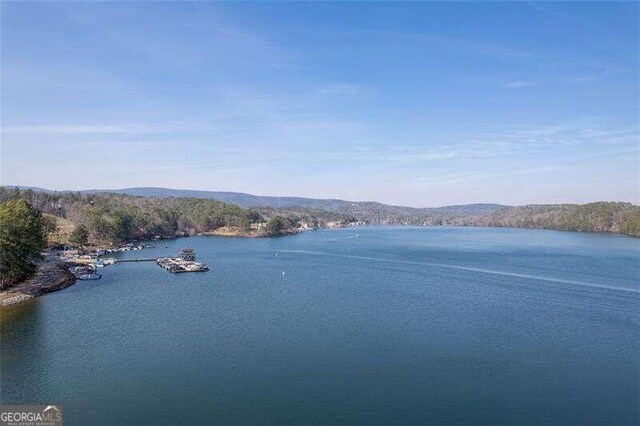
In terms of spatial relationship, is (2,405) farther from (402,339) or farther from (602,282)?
(602,282)

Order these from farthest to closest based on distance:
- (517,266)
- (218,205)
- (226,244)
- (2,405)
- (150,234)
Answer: (218,205) < (150,234) < (226,244) < (517,266) < (2,405)

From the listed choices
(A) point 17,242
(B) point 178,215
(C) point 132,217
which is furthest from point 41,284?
(B) point 178,215

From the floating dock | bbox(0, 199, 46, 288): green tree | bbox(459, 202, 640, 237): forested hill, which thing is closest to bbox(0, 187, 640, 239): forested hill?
bbox(459, 202, 640, 237): forested hill

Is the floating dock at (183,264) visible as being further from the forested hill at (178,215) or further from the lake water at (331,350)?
the forested hill at (178,215)

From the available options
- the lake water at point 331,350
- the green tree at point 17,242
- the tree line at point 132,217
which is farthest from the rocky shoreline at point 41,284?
the tree line at point 132,217

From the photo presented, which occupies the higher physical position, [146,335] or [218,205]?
[218,205]

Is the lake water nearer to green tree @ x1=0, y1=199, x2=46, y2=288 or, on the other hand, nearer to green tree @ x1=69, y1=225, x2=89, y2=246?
green tree @ x1=0, y1=199, x2=46, y2=288

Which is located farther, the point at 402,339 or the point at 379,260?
the point at 379,260

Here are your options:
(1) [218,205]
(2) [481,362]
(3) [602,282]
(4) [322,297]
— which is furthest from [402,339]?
(1) [218,205]
